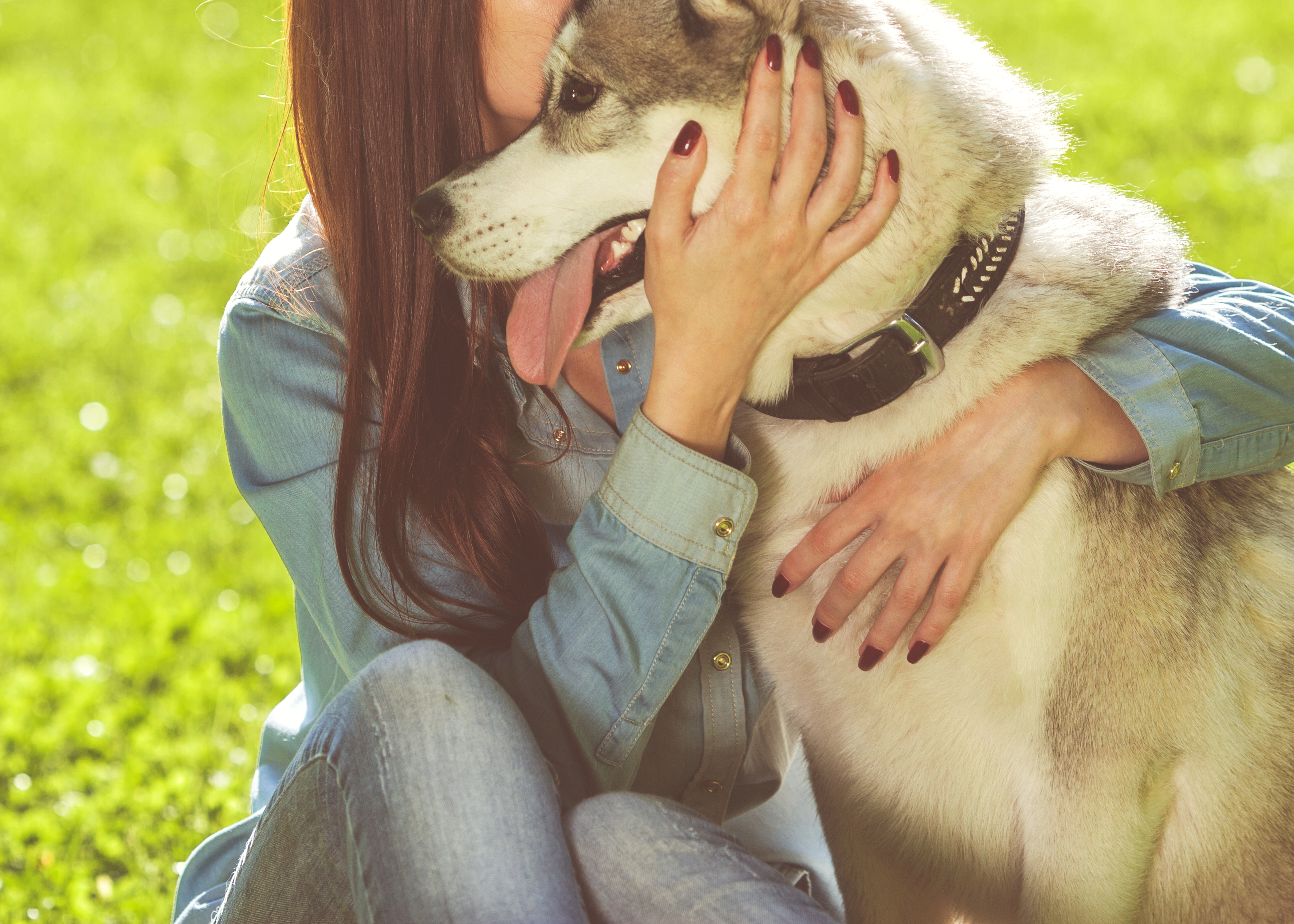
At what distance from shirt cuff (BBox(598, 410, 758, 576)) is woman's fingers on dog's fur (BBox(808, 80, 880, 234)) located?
0.38m

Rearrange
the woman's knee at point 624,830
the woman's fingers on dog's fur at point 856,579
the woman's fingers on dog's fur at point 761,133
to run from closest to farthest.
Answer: the woman's knee at point 624,830 → the woman's fingers on dog's fur at point 761,133 → the woman's fingers on dog's fur at point 856,579

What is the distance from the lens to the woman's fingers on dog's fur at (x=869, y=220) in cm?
162

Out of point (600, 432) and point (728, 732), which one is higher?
point (600, 432)

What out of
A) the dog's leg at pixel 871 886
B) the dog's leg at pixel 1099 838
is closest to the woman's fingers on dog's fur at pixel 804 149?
the dog's leg at pixel 1099 838

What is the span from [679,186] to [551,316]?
325 mm

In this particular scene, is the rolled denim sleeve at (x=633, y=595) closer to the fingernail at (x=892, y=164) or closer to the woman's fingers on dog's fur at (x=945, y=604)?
the woman's fingers on dog's fur at (x=945, y=604)

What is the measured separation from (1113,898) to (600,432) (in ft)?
3.64

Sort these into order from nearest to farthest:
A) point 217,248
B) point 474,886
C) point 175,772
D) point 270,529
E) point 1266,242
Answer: point 474,886 → point 270,529 → point 175,772 → point 1266,242 → point 217,248

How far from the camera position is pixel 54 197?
590 centimetres

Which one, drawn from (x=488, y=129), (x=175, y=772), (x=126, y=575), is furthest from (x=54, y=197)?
(x=488, y=129)

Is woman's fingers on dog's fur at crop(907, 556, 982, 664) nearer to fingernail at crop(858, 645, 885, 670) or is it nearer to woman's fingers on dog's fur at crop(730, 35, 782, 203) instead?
fingernail at crop(858, 645, 885, 670)

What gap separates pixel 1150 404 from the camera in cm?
169

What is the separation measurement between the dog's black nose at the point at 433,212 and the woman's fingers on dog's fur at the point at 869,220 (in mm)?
581

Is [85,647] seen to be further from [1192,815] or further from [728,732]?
[1192,815]
